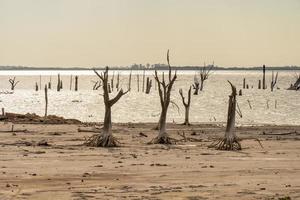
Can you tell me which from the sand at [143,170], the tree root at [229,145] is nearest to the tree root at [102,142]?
the sand at [143,170]

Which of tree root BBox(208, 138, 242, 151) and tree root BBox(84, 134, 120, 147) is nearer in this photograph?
tree root BBox(208, 138, 242, 151)

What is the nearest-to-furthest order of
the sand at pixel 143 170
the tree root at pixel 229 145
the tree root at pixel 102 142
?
1. the sand at pixel 143 170
2. the tree root at pixel 229 145
3. the tree root at pixel 102 142

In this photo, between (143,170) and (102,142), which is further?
(102,142)

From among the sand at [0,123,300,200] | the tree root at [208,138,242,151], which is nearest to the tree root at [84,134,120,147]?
the sand at [0,123,300,200]

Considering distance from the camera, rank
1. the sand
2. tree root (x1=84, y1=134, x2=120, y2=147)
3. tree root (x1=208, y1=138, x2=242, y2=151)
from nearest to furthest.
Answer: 1. the sand
2. tree root (x1=208, y1=138, x2=242, y2=151)
3. tree root (x1=84, y1=134, x2=120, y2=147)

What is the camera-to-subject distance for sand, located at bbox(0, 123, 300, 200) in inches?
462

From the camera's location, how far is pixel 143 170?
48.7 feet

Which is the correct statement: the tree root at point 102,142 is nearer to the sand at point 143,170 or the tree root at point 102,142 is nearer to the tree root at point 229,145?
the sand at point 143,170

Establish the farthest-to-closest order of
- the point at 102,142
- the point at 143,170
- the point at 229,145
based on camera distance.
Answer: the point at 102,142, the point at 229,145, the point at 143,170

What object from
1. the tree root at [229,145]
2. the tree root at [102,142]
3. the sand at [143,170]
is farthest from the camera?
the tree root at [102,142]

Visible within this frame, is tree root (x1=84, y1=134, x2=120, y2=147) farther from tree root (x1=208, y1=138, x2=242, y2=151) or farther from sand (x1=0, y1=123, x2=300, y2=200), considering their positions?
tree root (x1=208, y1=138, x2=242, y2=151)

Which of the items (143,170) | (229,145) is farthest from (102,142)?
(143,170)

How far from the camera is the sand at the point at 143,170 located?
11.7 m

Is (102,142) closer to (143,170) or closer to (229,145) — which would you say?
(229,145)
